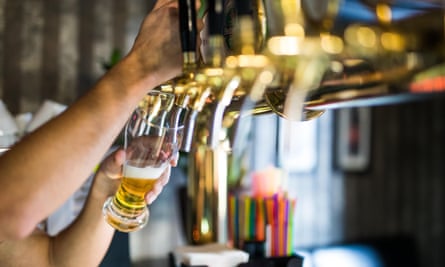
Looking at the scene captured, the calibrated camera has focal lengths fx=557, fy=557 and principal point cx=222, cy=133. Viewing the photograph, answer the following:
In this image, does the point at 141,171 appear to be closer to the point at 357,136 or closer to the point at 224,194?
the point at 224,194

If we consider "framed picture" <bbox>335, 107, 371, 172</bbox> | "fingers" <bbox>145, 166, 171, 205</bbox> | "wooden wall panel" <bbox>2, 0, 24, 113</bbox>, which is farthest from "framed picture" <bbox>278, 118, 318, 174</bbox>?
"fingers" <bbox>145, 166, 171, 205</bbox>

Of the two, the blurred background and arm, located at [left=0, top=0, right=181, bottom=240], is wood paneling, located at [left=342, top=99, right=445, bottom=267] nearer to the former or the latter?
the blurred background

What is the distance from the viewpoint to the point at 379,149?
12.7 feet

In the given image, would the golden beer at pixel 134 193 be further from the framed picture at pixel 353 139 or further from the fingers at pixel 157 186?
the framed picture at pixel 353 139

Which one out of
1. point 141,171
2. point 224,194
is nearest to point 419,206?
point 224,194

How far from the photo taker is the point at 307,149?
11.7ft

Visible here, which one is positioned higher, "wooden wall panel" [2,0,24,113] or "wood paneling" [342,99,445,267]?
"wooden wall panel" [2,0,24,113]

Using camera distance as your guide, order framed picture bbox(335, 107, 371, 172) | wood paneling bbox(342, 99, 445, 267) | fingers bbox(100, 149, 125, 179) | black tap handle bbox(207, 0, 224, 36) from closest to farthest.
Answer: black tap handle bbox(207, 0, 224, 36) → fingers bbox(100, 149, 125, 179) → framed picture bbox(335, 107, 371, 172) → wood paneling bbox(342, 99, 445, 267)

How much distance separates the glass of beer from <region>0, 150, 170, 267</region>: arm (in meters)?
0.23

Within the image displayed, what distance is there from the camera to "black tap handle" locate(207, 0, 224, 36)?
74 centimetres

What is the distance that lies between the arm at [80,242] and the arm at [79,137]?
44cm

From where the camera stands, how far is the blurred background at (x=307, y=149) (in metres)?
2.76

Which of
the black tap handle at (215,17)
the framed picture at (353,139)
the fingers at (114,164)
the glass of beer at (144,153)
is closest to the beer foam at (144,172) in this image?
the glass of beer at (144,153)

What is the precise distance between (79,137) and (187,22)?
0.22 meters
